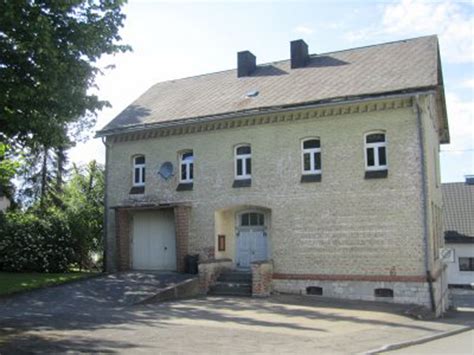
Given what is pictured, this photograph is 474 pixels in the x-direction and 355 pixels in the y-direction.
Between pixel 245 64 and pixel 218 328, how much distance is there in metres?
16.4

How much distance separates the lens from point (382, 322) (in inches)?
614

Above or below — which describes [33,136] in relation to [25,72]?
below

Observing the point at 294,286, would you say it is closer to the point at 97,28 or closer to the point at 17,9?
the point at 97,28

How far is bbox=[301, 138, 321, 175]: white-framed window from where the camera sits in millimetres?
21922

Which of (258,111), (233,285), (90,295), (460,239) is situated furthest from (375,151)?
(460,239)

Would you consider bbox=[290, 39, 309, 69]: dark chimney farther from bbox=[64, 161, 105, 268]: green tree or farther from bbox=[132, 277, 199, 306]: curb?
bbox=[64, 161, 105, 268]: green tree

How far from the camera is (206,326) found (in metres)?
14.2

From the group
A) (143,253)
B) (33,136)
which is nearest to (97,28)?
(33,136)

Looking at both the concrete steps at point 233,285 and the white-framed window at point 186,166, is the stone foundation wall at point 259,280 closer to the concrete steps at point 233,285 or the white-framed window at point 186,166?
the concrete steps at point 233,285

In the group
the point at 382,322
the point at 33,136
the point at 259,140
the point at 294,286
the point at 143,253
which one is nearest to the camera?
the point at 33,136

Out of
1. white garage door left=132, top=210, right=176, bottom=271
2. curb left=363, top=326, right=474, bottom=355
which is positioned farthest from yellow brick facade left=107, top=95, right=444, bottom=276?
curb left=363, top=326, right=474, bottom=355

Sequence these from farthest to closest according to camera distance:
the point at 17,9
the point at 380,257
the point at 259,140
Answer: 1. the point at 259,140
2. the point at 380,257
3. the point at 17,9

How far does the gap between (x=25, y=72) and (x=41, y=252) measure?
53.8ft

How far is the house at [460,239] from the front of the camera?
3762cm
